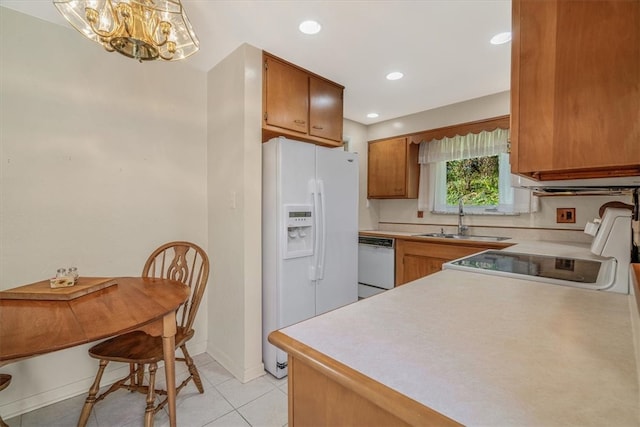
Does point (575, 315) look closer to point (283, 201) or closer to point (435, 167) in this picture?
point (283, 201)

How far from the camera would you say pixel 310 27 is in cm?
181

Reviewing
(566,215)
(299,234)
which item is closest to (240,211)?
(299,234)

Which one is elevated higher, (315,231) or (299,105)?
(299,105)

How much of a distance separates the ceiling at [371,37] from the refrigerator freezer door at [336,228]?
0.72m

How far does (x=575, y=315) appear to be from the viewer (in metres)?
0.83

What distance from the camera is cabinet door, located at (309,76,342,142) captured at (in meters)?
2.44

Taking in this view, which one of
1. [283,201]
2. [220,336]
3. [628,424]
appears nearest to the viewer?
[628,424]

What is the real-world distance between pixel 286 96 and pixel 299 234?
1080 millimetres

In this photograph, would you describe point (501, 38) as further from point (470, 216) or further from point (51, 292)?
point (51, 292)

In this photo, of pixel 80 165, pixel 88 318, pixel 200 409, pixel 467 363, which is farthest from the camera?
pixel 80 165

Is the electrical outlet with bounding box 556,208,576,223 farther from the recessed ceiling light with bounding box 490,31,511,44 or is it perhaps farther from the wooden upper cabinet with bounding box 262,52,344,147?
the wooden upper cabinet with bounding box 262,52,344,147

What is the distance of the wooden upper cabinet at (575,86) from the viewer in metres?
0.58

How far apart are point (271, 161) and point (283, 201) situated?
1.01 ft

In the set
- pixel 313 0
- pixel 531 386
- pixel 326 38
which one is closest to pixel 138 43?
pixel 313 0
